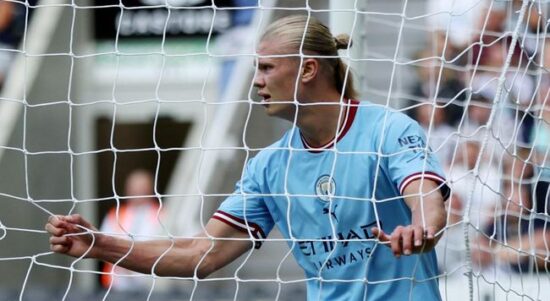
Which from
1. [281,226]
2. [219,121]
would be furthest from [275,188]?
[219,121]

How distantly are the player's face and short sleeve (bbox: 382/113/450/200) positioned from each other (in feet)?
1.10

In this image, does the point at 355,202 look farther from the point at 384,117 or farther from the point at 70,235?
the point at 70,235

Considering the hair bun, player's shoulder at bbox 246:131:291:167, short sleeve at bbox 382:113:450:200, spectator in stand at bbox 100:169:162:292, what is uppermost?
the hair bun

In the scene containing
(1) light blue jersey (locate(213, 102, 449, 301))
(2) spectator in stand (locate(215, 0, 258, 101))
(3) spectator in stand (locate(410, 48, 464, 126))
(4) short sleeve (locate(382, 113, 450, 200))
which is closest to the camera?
(4) short sleeve (locate(382, 113, 450, 200))

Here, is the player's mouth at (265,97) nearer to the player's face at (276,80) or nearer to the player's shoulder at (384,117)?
the player's face at (276,80)

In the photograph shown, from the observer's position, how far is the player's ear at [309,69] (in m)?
4.35

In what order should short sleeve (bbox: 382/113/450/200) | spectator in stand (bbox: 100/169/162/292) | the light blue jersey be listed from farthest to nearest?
spectator in stand (bbox: 100/169/162/292), the light blue jersey, short sleeve (bbox: 382/113/450/200)

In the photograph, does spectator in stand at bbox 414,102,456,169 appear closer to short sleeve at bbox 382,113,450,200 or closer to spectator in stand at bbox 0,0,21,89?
short sleeve at bbox 382,113,450,200

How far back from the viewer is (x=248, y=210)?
4.44m

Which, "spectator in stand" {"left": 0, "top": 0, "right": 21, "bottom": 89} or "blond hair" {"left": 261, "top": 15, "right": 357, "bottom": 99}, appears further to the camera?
"spectator in stand" {"left": 0, "top": 0, "right": 21, "bottom": 89}

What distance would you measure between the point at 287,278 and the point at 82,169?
2.35 m

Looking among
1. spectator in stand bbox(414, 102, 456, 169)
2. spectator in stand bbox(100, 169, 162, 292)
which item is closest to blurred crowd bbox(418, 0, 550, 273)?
spectator in stand bbox(414, 102, 456, 169)

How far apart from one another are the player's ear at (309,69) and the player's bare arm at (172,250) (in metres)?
0.55

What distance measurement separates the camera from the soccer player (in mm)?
4164
